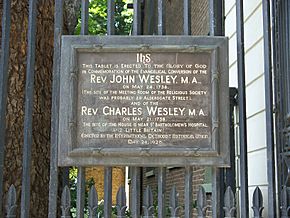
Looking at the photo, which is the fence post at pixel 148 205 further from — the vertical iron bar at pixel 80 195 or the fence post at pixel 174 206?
the vertical iron bar at pixel 80 195

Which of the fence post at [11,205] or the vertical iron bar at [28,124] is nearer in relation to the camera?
the fence post at [11,205]

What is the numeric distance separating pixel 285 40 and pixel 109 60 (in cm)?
116

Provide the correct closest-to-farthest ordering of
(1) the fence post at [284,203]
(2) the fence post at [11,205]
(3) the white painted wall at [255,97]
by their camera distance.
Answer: (2) the fence post at [11,205] < (1) the fence post at [284,203] < (3) the white painted wall at [255,97]

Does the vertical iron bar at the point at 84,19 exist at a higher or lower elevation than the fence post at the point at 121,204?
higher

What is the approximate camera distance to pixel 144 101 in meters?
3.12

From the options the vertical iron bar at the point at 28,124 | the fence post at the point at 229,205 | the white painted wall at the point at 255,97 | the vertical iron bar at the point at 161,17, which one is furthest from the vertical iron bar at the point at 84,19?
the white painted wall at the point at 255,97

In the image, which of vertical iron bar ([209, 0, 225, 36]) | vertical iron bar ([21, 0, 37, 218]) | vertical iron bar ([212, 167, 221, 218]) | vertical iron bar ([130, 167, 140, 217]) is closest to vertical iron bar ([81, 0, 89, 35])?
vertical iron bar ([21, 0, 37, 218])

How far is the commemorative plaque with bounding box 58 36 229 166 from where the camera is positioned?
121 inches

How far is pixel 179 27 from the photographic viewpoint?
1210cm

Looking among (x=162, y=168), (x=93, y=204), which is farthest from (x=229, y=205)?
(x=93, y=204)

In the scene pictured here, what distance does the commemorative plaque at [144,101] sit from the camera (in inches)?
121

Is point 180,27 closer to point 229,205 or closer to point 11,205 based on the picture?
point 229,205

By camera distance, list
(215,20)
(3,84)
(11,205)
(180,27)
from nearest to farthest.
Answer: (11,205) < (3,84) < (215,20) < (180,27)

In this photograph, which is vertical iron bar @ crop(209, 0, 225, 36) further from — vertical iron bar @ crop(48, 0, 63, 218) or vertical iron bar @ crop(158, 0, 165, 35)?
vertical iron bar @ crop(48, 0, 63, 218)
